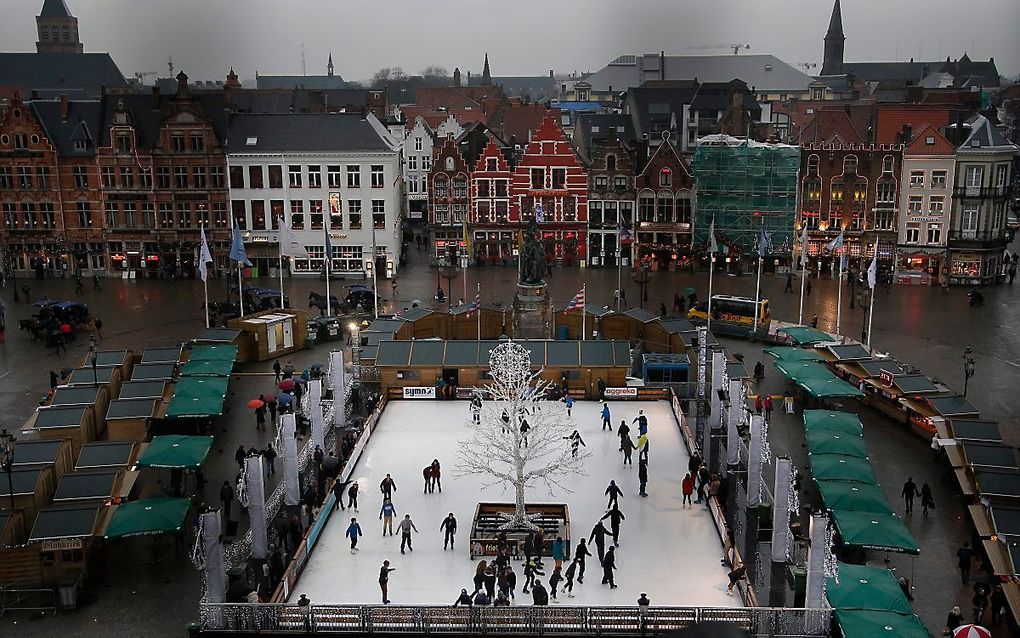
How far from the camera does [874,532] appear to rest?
88.9ft

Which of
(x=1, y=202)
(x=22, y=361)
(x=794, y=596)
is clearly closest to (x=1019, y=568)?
(x=794, y=596)

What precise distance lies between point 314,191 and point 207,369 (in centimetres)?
3048

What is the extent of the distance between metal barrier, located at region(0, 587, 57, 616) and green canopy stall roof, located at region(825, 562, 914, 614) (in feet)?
61.3

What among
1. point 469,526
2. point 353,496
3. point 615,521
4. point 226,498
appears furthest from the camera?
point 226,498

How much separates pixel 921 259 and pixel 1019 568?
45653 millimetres

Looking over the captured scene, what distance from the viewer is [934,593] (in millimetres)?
26234

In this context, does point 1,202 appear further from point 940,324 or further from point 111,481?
A: point 940,324

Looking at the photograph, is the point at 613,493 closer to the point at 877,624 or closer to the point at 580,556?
the point at 580,556

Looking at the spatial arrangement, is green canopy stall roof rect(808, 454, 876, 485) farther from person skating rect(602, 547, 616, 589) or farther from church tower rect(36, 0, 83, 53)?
church tower rect(36, 0, 83, 53)

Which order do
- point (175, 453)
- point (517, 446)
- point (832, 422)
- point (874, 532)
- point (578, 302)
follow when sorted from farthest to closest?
point (578, 302), point (832, 422), point (175, 453), point (517, 446), point (874, 532)

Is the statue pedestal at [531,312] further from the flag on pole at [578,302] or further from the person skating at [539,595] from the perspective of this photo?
the person skating at [539,595]

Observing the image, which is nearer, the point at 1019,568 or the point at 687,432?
the point at 1019,568

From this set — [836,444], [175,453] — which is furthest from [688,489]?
[175,453]

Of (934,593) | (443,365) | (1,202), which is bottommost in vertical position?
(934,593)
